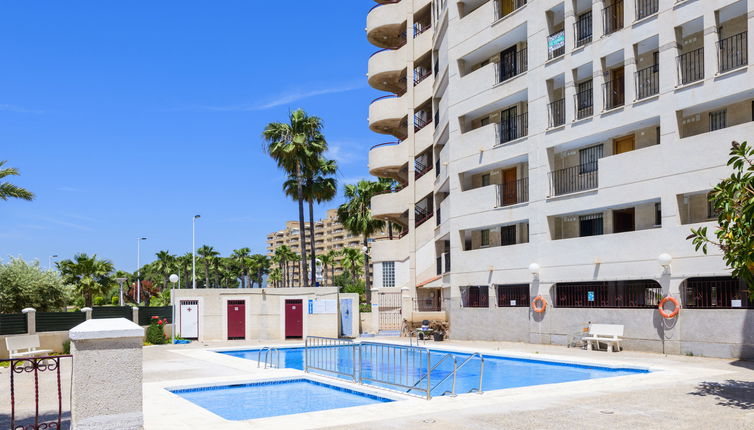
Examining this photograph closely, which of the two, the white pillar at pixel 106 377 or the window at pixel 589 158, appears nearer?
the white pillar at pixel 106 377

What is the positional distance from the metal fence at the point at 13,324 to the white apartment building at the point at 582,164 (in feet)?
65.8

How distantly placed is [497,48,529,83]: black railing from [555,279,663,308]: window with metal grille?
11.4m

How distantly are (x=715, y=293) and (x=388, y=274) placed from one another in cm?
2614

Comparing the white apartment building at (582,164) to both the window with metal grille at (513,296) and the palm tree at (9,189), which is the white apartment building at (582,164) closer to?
the window with metal grille at (513,296)

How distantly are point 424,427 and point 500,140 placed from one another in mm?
26160

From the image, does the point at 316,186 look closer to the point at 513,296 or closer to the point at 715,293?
the point at 513,296

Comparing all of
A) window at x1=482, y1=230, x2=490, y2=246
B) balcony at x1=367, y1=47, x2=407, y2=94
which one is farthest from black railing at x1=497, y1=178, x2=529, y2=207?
balcony at x1=367, y1=47, x2=407, y2=94

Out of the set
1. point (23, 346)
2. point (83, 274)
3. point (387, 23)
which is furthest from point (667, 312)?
point (83, 274)

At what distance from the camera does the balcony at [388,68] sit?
164 feet

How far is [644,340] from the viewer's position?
2619cm

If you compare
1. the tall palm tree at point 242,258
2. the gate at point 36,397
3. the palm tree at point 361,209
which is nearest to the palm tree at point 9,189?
the gate at point 36,397

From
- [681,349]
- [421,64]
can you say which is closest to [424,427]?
[681,349]

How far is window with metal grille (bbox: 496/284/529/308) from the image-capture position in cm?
3362

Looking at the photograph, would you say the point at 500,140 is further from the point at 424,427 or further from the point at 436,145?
the point at 424,427
